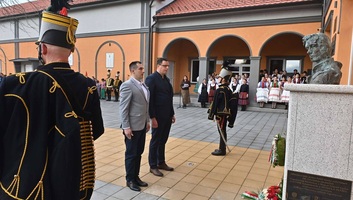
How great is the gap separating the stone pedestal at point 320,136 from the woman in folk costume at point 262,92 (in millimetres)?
10603

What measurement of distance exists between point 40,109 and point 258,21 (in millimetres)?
12884

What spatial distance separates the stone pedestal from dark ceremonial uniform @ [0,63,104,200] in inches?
74.6

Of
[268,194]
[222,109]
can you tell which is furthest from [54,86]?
[222,109]

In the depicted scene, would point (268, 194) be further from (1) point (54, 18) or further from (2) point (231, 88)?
(2) point (231, 88)

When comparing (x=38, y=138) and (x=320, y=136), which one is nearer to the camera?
(x=38, y=138)

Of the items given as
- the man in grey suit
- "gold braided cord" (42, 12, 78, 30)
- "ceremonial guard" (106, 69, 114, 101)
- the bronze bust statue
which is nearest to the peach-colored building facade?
"ceremonial guard" (106, 69, 114, 101)

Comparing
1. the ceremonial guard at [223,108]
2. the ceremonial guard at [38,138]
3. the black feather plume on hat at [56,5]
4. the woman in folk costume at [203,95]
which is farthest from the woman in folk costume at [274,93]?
the ceremonial guard at [38,138]

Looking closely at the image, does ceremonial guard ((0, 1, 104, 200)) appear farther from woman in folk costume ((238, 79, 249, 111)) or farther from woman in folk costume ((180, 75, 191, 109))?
woman in folk costume ((180, 75, 191, 109))

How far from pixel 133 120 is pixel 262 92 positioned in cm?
1014

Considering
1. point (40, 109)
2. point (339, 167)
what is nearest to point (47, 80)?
point (40, 109)

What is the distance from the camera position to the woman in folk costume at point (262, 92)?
12.6 meters

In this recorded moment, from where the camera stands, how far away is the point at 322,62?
97.7 inches

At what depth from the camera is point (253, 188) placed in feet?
12.5

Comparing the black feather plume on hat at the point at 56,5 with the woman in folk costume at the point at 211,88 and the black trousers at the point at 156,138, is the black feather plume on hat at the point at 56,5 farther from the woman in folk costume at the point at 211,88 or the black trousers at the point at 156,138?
the woman in folk costume at the point at 211,88
